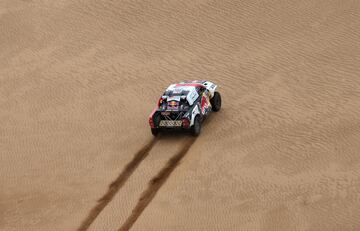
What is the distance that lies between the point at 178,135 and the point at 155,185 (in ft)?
10.5

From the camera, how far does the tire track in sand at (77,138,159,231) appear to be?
17609 mm

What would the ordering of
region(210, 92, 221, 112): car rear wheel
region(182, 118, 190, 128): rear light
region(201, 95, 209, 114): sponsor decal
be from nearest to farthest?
region(182, 118, 190, 128): rear light → region(201, 95, 209, 114): sponsor decal → region(210, 92, 221, 112): car rear wheel

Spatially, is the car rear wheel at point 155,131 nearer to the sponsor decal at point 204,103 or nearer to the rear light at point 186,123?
the rear light at point 186,123

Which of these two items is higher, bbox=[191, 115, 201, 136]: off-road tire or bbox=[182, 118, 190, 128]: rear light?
bbox=[182, 118, 190, 128]: rear light

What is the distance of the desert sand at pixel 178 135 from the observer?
57.6 feet

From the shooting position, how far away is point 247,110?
23.0m

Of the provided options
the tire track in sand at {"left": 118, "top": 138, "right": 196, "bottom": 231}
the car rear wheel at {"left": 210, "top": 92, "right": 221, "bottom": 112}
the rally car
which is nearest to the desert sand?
the tire track in sand at {"left": 118, "top": 138, "right": 196, "bottom": 231}

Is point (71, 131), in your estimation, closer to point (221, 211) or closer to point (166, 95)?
point (166, 95)

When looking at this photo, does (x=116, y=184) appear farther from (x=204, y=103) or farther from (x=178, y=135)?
(x=204, y=103)

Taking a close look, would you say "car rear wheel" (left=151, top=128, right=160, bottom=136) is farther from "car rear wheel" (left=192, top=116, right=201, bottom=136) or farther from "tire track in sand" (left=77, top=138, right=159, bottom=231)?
"car rear wheel" (left=192, top=116, right=201, bottom=136)

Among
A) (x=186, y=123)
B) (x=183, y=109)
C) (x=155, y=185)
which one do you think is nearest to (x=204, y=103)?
(x=183, y=109)

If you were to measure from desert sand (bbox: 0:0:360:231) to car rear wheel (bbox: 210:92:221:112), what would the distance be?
0.78 ft

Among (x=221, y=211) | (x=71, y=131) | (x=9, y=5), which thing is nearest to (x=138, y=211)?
(x=221, y=211)

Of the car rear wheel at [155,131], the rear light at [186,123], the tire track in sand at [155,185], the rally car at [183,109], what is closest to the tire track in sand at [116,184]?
the car rear wheel at [155,131]
